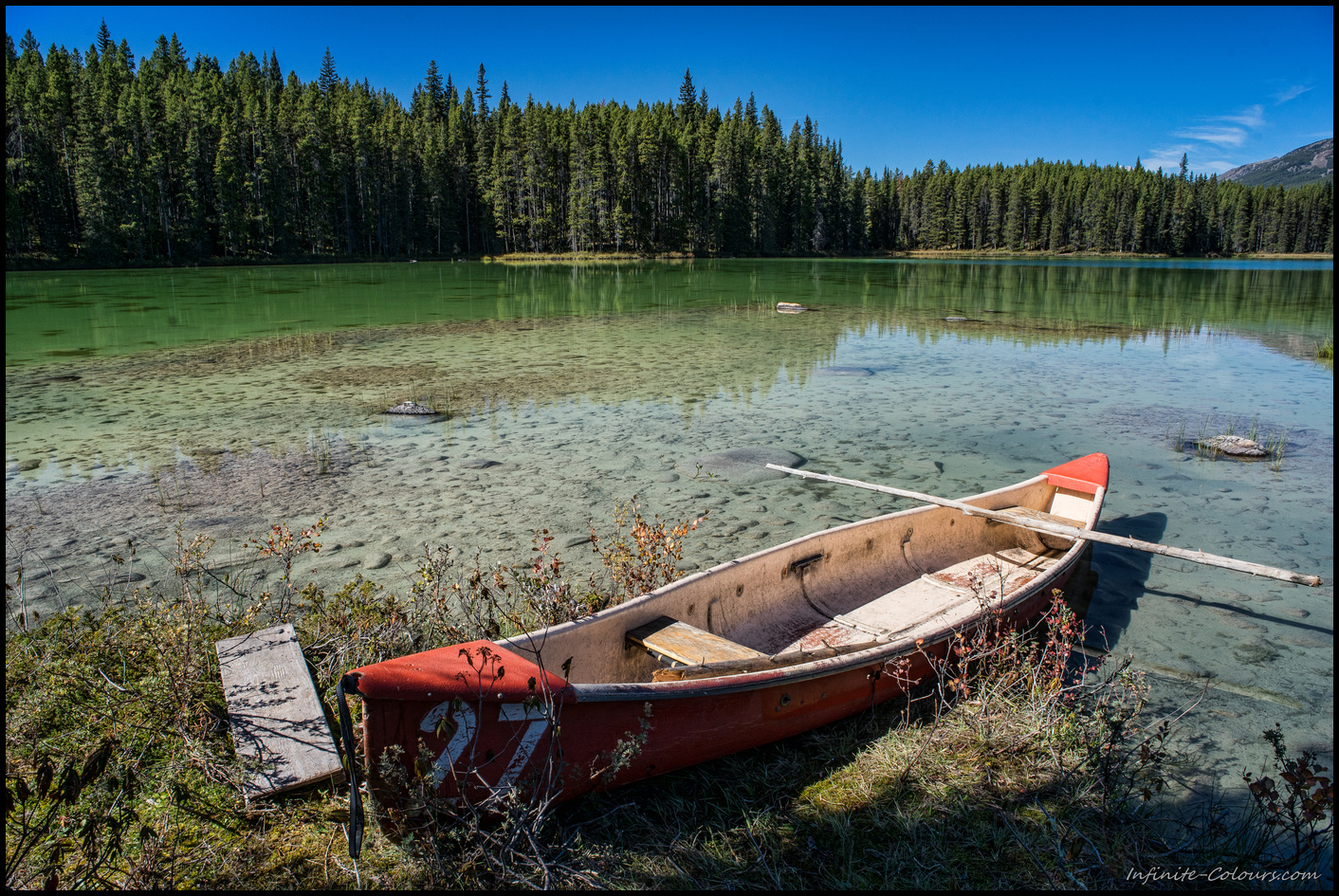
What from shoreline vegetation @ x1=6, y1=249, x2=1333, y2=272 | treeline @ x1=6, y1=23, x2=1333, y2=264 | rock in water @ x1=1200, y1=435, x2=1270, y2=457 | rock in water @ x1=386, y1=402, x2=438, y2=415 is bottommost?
rock in water @ x1=1200, y1=435, x2=1270, y2=457

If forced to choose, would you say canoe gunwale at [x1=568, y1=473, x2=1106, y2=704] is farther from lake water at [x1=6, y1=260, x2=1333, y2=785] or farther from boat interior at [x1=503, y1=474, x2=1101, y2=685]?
lake water at [x1=6, y1=260, x2=1333, y2=785]

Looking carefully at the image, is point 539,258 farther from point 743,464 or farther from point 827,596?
point 827,596

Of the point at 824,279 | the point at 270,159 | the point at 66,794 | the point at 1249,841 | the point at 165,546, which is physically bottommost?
the point at 1249,841

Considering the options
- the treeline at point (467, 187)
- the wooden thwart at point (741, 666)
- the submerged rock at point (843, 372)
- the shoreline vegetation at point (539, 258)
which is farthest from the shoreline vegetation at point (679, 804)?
the treeline at point (467, 187)

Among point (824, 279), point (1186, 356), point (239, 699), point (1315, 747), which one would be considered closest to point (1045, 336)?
point (1186, 356)

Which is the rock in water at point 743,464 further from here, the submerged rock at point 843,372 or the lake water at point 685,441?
the submerged rock at point 843,372

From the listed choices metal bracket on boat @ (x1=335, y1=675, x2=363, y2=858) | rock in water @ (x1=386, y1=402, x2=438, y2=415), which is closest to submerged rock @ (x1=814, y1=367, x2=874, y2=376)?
rock in water @ (x1=386, y1=402, x2=438, y2=415)

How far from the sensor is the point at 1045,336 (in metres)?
21.3

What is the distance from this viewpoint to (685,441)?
34.7ft

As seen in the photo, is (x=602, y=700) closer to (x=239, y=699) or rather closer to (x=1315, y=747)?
(x=239, y=699)

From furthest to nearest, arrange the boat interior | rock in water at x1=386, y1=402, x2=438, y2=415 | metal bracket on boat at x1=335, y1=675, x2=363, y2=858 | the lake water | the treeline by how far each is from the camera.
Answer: the treeline → rock in water at x1=386, y1=402, x2=438, y2=415 → the lake water → the boat interior → metal bracket on boat at x1=335, y1=675, x2=363, y2=858

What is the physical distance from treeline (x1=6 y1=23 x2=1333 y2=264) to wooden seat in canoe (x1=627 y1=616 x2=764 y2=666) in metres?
63.4

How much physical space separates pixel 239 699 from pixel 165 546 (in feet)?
11.6

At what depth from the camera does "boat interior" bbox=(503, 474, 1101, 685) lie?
14.3 feet
